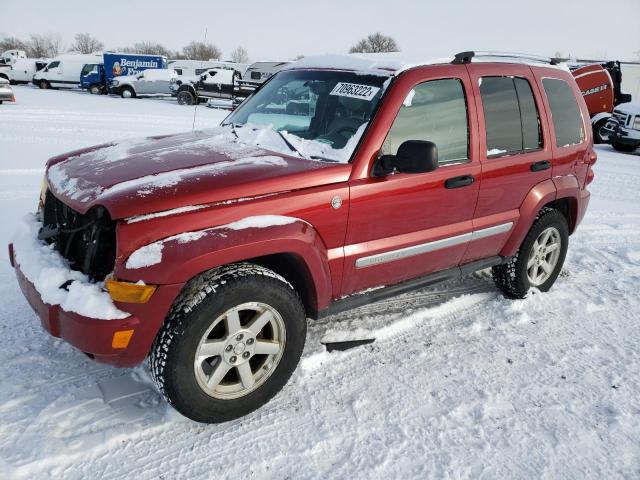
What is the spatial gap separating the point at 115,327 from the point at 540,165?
314 centimetres

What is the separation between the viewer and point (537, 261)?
431cm

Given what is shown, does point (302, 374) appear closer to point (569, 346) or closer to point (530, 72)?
point (569, 346)

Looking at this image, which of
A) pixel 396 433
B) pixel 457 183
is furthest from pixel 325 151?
pixel 396 433

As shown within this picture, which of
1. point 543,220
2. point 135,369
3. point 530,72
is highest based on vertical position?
point 530,72

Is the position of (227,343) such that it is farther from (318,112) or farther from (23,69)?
(23,69)

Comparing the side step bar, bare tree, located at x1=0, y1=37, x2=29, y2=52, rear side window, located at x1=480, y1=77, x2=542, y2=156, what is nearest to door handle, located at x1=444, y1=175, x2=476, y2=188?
rear side window, located at x1=480, y1=77, x2=542, y2=156

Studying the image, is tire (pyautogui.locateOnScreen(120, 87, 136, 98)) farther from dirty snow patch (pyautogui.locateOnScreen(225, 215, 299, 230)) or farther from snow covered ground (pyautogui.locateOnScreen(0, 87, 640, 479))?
dirty snow patch (pyautogui.locateOnScreen(225, 215, 299, 230))

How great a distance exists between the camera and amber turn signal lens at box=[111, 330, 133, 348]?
7.48ft

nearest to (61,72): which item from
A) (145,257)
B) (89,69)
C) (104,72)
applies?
(89,69)

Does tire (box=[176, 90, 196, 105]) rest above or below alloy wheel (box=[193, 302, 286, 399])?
above

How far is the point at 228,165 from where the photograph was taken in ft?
9.02

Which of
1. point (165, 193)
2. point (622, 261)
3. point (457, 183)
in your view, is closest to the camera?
point (165, 193)

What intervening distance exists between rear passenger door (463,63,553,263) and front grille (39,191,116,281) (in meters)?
2.34

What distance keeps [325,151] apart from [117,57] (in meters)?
30.2
